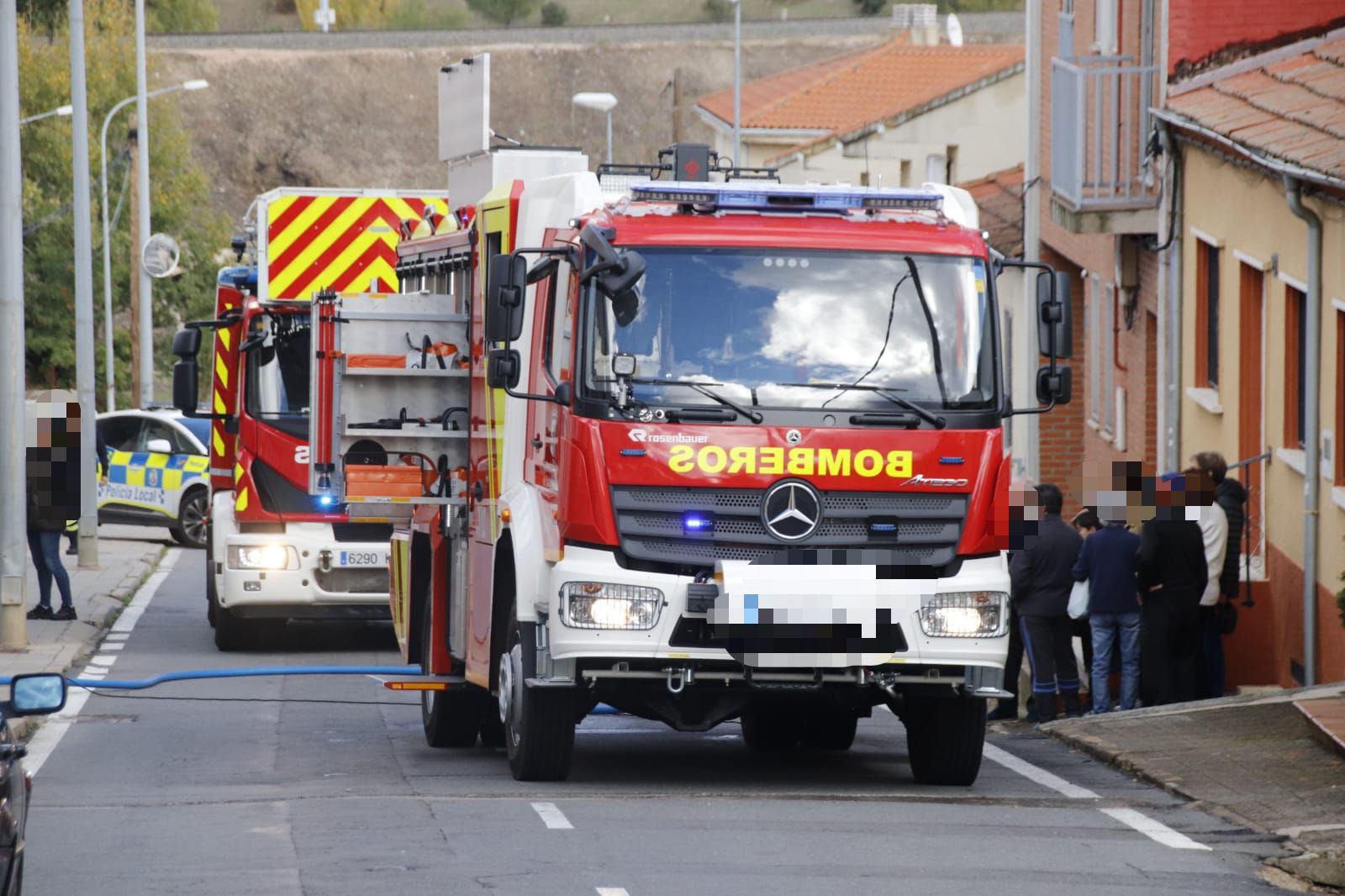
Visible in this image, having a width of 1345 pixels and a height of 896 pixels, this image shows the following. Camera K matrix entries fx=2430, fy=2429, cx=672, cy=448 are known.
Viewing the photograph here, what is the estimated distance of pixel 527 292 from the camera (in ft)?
37.9

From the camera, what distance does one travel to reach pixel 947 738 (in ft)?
37.1

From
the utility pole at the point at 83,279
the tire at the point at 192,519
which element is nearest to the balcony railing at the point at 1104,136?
the utility pole at the point at 83,279

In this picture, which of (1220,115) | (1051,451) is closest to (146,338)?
(1051,451)

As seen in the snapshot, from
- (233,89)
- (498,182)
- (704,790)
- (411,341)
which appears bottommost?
(704,790)

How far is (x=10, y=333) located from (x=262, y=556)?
8.86 ft

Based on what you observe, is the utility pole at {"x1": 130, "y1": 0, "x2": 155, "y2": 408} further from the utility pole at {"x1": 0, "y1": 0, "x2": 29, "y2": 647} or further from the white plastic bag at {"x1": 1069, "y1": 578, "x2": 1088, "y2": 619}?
the white plastic bag at {"x1": 1069, "y1": 578, "x2": 1088, "y2": 619}

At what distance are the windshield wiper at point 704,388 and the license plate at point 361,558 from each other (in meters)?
8.84

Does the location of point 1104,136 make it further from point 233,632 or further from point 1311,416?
point 233,632

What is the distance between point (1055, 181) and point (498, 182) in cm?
955

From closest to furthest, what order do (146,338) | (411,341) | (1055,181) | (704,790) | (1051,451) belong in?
(704,790), (411,341), (1055,181), (1051,451), (146,338)

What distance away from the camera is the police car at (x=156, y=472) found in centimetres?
3114

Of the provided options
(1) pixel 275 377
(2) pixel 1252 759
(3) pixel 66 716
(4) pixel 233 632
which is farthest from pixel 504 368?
(4) pixel 233 632

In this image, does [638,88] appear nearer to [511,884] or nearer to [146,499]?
[146,499]

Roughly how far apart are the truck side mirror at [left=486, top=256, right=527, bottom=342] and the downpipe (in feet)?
20.9
